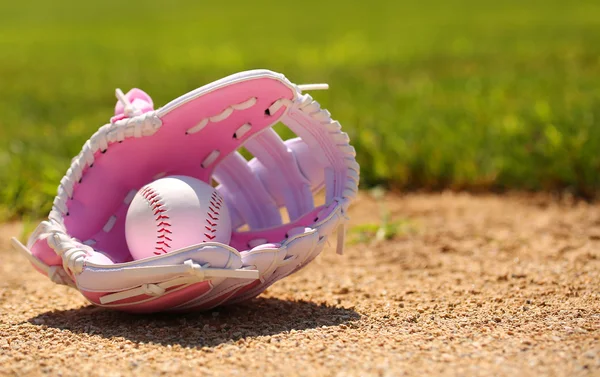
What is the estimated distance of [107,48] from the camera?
1276 centimetres

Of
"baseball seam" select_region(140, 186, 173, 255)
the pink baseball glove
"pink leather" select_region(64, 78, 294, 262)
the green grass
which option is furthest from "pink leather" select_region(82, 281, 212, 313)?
the green grass

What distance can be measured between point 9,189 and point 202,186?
2731 mm

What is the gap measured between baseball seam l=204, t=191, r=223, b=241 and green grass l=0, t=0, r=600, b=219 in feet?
7.97

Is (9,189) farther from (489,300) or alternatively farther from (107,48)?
(107,48)

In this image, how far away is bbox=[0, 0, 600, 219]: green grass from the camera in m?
5.40

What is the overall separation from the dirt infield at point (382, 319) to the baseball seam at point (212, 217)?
1.05 ft

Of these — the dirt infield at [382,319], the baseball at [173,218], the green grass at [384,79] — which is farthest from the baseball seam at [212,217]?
the green grass at [384,79]

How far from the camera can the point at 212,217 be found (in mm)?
3031

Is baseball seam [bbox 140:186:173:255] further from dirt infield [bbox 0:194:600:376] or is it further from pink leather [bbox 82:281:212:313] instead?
dirt infield [bbox 0:194:600:376]

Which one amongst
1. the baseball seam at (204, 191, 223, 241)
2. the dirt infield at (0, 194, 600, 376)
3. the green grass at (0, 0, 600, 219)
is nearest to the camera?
the dirt infield at (0, 194, 600, 376)

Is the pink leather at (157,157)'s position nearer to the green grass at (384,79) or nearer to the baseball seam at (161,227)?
the baseball seam at (161,227)

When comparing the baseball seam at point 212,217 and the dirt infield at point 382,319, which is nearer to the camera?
the dirt infield at point 382,319

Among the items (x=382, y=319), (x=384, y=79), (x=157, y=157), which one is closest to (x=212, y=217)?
(x=157, y=157)

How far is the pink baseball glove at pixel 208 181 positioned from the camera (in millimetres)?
2863
